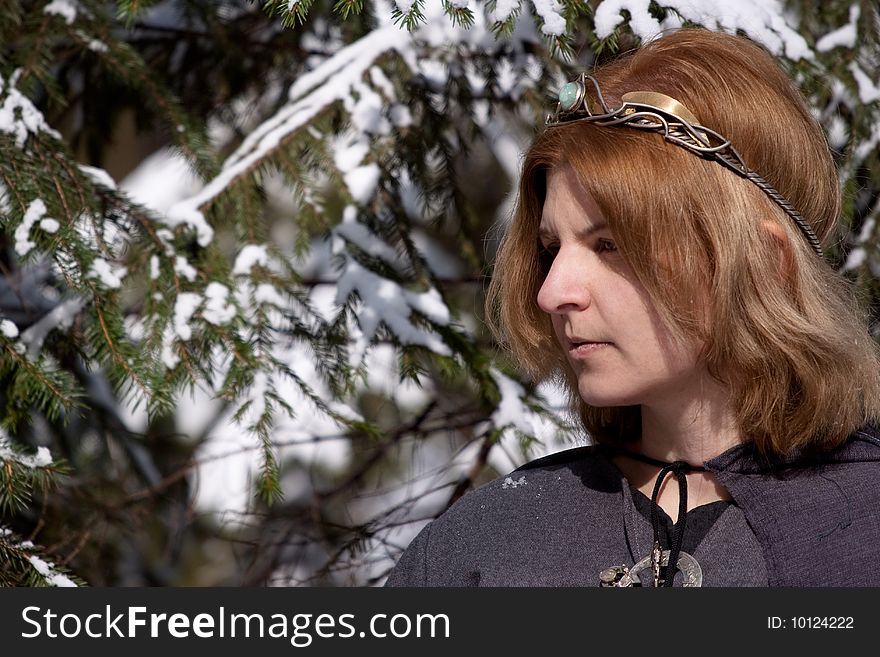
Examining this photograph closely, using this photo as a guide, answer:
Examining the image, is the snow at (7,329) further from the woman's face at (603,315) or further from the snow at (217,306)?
the woman's face at (603,315)

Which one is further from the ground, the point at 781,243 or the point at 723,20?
the point at 723,20

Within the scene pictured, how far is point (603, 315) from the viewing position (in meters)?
1.37

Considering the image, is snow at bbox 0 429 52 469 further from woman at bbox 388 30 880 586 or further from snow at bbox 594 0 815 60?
snow at bbox 594 0 815 60

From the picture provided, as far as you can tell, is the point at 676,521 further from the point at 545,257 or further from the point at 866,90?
the point at 866,90

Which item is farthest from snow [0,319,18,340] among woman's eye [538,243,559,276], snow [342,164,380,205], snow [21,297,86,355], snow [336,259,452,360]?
A: woman's eye [538,243,559,276]

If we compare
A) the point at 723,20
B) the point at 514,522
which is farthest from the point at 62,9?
the point at 514,522

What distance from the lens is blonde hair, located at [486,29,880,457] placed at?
4.29 feet

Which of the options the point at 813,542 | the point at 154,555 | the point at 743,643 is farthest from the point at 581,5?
the point at 154,555

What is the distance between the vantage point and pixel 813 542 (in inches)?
51.8

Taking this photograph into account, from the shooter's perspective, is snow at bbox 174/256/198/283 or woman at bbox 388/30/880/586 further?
snow at bbox 174/256/198/283

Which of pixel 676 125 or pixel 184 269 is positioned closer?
pixel 676 125

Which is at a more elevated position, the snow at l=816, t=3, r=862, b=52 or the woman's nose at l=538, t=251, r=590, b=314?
the snow at l=816, t=3, r=862, b=52

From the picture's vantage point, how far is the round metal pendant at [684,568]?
134 centimetres

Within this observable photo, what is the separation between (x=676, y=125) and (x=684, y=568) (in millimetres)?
643
